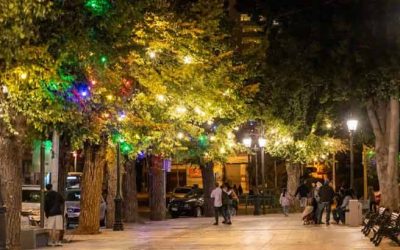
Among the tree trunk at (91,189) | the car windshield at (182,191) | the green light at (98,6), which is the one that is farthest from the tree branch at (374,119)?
the car windshield at (182,191)

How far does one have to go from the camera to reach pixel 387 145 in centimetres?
2664

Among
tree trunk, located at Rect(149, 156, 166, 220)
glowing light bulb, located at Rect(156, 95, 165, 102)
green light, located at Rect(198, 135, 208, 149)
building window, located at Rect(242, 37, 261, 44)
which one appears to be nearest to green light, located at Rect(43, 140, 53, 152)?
glowing light bulb, located at Rect(156, 95, 165, 102)

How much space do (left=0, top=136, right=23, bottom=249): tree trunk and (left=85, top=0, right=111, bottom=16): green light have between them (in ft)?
13.3

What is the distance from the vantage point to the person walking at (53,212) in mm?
19812

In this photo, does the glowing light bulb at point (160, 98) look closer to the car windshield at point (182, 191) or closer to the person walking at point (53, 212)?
the person walking at point (53, 212)

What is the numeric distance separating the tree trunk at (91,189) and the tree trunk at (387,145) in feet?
33.9

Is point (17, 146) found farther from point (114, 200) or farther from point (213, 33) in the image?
point (114, 200)

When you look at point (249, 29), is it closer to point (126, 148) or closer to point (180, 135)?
point (180, 135)

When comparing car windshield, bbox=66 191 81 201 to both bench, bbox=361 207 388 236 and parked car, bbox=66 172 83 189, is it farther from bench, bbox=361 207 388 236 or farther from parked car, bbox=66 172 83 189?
bench, bbox=361 207 388 236

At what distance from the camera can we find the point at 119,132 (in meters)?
20.9

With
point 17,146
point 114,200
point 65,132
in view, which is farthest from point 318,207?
point 17,146

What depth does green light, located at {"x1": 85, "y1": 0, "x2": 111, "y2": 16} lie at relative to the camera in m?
13.5

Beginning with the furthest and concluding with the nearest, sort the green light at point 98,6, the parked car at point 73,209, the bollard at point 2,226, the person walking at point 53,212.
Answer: the parked car at point 73,209 → the person walking at point 53,212 → the bollard at point 2,226 → the green light at point 98,6

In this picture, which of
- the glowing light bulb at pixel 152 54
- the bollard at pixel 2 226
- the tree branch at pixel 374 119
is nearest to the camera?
the bollard at pixel 2 226
